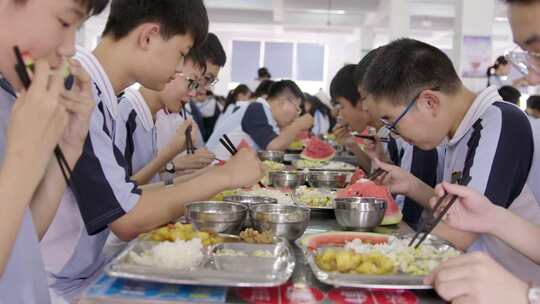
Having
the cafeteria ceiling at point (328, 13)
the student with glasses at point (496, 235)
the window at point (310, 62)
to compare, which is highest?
the cafeteria ceiling at point (328, 13)

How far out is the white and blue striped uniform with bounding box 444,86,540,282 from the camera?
185 cm

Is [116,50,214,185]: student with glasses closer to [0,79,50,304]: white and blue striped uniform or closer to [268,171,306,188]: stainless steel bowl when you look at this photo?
[268,171,306,188]: stainless steel bowl

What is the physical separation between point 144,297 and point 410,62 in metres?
1.42

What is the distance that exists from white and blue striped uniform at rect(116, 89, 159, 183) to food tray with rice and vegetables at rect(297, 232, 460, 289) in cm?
155

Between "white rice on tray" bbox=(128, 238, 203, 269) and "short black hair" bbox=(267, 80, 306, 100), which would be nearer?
"white rice on tray" bbox=(128, 238, 203, 269)

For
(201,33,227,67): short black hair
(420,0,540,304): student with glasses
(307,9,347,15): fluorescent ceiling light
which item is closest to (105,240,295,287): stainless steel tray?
(420,0,540,304): student with glasses

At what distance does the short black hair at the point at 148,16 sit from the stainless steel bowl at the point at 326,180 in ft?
3.93

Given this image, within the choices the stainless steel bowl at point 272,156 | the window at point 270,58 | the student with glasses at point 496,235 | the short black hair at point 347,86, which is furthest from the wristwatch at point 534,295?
the window at point 270,58

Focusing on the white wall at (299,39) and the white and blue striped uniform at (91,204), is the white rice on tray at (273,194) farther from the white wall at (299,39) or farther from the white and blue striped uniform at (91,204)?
the white wall at (299,39)

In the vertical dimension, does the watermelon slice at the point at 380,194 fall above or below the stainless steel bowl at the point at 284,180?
above

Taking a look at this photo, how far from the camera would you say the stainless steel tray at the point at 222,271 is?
122 cm

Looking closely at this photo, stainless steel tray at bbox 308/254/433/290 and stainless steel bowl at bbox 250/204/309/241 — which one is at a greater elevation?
stainless steel tray at bbox 308/254/433/290

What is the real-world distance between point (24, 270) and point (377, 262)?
92cm

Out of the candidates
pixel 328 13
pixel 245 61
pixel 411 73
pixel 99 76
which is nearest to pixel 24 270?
pixel 99 76
